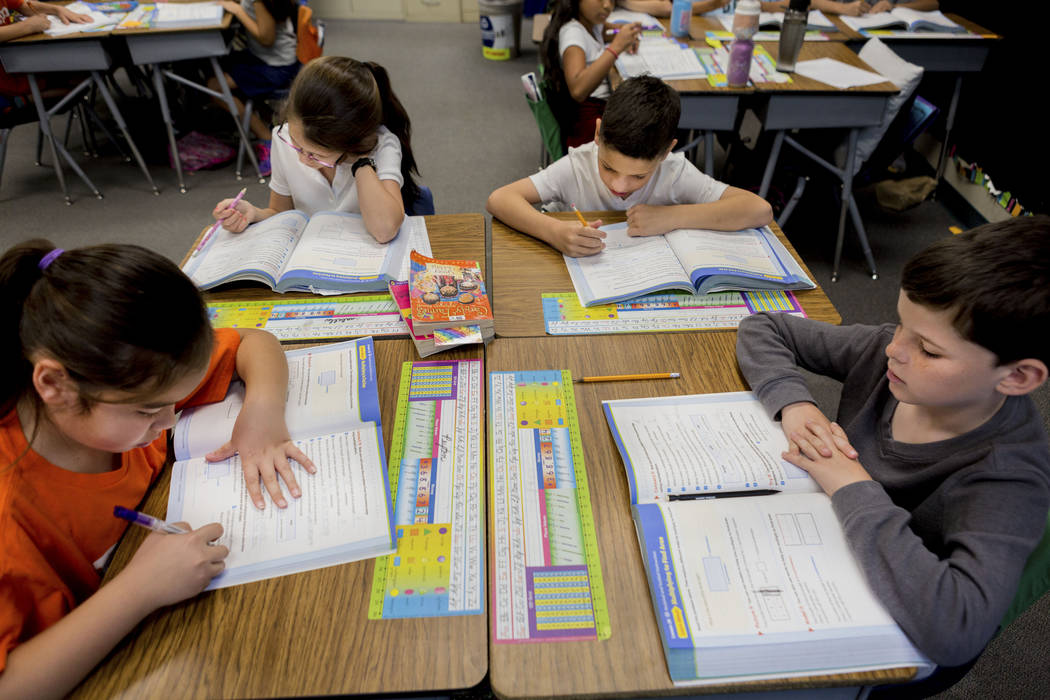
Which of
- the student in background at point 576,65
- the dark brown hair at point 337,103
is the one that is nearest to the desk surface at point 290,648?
the dark brown hair at point 337,103

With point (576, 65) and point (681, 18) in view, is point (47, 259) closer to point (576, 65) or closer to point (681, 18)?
point (576, 65)

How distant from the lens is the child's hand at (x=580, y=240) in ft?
4.60

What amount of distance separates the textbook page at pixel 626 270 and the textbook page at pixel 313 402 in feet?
1.59

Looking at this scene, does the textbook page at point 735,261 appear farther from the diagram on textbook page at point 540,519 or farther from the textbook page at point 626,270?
the diagram on textbook page at point 540,519

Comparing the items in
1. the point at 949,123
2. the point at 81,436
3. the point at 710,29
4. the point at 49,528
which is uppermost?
the point at 710,29

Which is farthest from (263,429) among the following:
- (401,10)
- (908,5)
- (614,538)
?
(401,10)

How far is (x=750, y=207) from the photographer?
1482 mm

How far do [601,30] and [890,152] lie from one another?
1.30 meters

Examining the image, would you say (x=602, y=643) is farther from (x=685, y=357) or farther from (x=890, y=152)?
(x=890, y=152)

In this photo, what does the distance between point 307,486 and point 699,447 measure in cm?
59

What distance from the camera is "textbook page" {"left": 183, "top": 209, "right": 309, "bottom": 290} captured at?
132 centimetres

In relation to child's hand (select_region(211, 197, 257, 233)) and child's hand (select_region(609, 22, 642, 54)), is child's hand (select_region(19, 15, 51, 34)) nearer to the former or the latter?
child's hand (select_region(211, 197, 257, 233))

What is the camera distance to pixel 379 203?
152cm

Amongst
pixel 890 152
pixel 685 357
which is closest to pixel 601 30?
pixel 890 152
